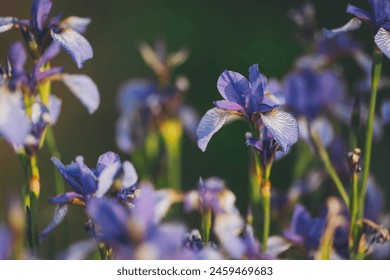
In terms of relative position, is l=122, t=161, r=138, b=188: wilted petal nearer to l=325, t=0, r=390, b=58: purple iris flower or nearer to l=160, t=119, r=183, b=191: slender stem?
l=325, t=0, r=390, b=58: purple iris flower

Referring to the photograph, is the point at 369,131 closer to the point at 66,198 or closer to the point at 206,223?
the point at 206,223

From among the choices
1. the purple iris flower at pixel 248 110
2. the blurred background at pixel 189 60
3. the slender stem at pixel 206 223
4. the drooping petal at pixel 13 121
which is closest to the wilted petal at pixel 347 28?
the purple iris flower at pixel 248 110

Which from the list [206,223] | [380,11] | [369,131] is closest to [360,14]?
[380,11]

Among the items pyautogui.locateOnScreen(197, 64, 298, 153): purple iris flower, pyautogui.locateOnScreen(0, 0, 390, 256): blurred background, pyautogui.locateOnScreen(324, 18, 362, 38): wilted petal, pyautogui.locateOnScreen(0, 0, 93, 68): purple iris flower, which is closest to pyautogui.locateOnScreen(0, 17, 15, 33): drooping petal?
pyautogui.locateOnScreen(0, 0, 93, 68): purple iris flower
